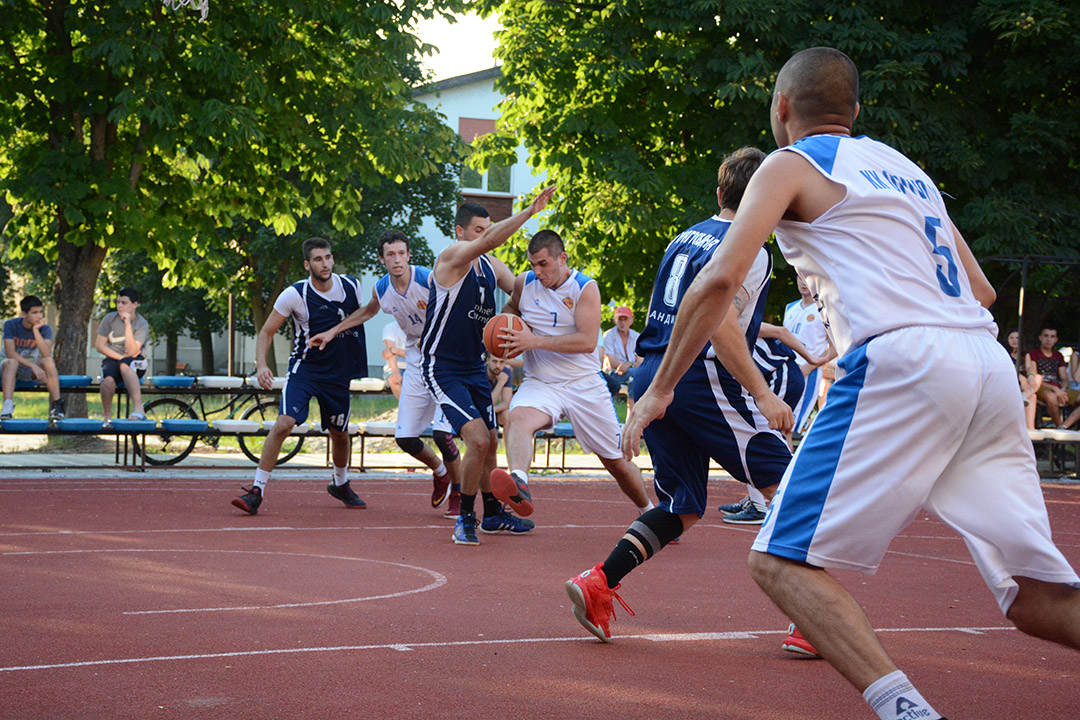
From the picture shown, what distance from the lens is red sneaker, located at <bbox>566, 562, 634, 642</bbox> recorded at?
5.21 meters

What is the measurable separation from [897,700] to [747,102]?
17.3m

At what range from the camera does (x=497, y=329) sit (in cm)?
819

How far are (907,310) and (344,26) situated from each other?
49.3ft

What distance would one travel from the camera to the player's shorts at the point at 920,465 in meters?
3.14

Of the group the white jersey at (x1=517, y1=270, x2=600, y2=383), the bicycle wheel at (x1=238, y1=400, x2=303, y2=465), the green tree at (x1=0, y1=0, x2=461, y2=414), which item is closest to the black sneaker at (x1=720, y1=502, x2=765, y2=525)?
the white jersey at (x1=517, y1=270, x2=600, y2=383)

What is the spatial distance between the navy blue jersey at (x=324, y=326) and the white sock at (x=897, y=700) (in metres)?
8.07

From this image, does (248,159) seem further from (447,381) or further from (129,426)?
(447,381)

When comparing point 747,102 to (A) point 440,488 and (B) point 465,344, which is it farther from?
(B) point 465,344

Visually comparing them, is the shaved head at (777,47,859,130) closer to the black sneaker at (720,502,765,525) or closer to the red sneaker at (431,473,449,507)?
the black sneaker at (720,502,765,525)

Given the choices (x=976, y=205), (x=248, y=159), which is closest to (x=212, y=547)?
(x=248, y=159)

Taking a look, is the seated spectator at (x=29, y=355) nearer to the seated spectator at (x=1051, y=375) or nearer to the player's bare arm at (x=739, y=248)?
the player's bare arm at (x=739, y=248)

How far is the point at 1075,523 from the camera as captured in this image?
1163 cm

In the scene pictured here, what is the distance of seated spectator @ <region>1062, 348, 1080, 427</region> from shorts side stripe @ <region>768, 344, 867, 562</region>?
15.8m

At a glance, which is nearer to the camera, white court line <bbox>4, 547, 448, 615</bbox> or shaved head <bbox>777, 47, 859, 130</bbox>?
shaved head <bbox>777, 47, 859, 130</bbox>
